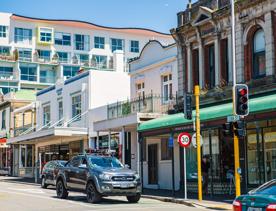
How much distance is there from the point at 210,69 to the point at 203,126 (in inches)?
216

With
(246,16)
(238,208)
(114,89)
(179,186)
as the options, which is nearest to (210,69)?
(246,16)

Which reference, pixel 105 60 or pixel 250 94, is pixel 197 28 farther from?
pixel 105 60

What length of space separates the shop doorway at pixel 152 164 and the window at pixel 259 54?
9.44 meters

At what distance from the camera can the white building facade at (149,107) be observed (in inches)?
1188

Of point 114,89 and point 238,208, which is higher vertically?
point 114,89


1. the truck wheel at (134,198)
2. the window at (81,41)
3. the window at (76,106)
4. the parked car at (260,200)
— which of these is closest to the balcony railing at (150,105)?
Answer: the truck wheel at (134,198)

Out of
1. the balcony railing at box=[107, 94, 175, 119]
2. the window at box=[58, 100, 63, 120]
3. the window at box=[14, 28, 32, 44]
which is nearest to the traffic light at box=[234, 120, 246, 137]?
the balcony railing at box=[107, 94, 175, 119]

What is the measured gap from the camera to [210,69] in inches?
1094

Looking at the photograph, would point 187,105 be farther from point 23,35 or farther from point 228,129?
point 23,35

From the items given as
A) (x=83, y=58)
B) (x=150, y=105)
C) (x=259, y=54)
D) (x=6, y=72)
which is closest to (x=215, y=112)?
(x=259, y=54)

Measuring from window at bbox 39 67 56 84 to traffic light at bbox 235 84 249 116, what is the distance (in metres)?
67.9

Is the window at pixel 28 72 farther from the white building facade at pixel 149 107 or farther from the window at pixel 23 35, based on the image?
the white building facade at pixel 149 107

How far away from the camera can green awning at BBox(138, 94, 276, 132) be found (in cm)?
1966

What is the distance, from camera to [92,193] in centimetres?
2120
